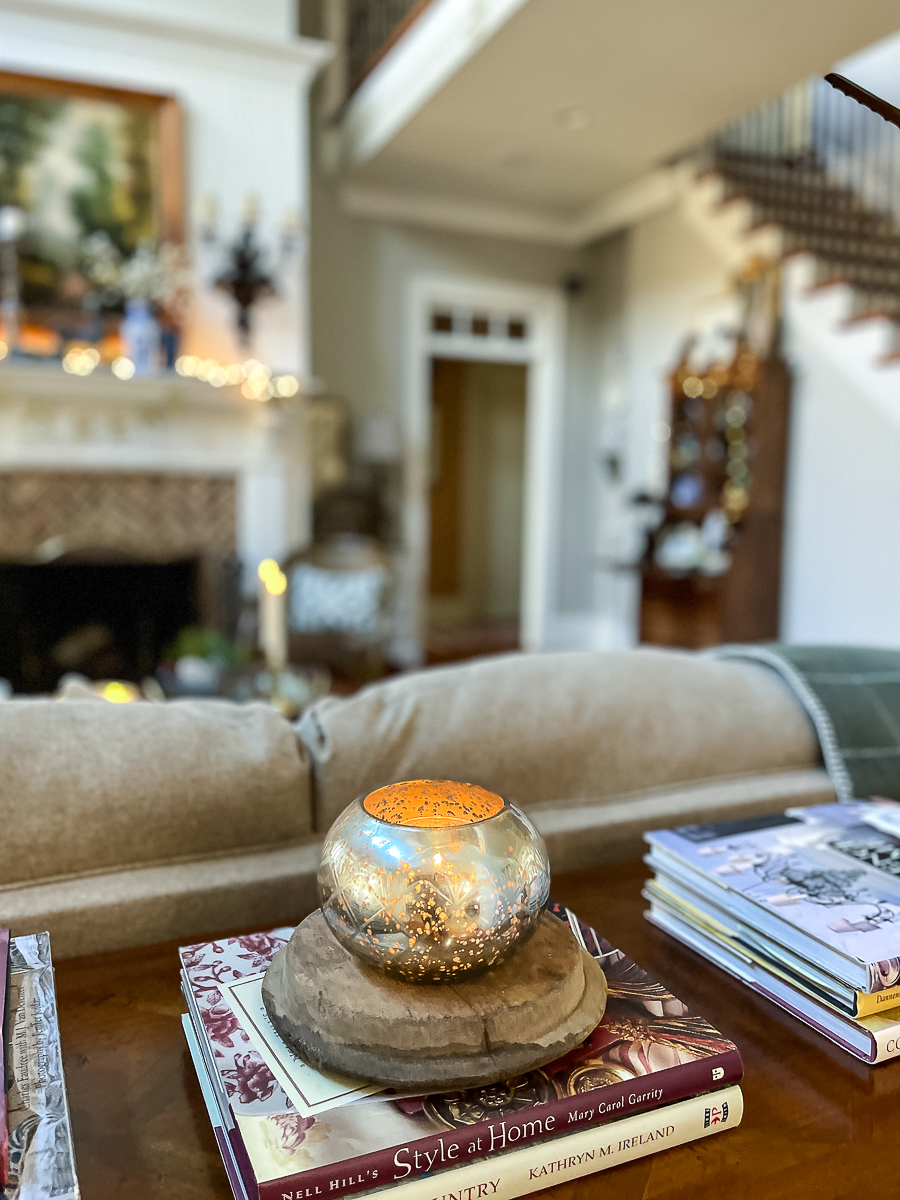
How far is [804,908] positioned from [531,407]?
618 cm

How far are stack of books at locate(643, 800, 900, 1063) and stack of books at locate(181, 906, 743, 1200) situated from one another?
13cm

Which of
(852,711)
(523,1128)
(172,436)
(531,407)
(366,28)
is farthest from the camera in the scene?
(531,407)

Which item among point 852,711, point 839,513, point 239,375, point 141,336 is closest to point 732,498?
point 839,513

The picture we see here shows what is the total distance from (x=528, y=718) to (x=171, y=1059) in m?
0.53

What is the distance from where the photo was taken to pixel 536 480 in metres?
6.62

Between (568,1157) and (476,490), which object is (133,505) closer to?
(476,490)

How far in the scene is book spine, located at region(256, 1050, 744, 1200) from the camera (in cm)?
48

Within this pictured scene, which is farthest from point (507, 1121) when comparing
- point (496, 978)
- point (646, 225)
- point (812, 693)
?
point (646, 225)

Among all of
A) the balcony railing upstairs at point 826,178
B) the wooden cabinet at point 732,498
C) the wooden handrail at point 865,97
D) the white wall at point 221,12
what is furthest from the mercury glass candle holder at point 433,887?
the white wall at point 221,12

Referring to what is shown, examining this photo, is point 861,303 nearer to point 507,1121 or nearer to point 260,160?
point 260,160

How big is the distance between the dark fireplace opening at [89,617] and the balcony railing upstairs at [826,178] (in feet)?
12.3

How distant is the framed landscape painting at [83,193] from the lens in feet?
14.5

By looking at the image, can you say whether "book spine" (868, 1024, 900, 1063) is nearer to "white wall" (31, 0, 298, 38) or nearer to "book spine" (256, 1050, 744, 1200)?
"book spine" (256, 1050, 744, 1200)

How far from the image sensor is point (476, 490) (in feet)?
27.0
